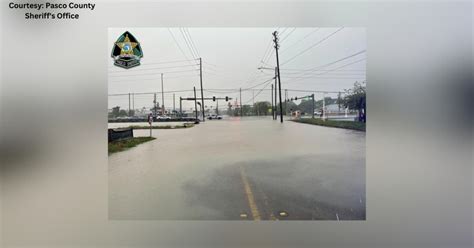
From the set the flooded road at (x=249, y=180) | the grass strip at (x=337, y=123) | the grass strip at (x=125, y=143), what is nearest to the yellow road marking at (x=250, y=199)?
the flooded road at (x=249, y=180)

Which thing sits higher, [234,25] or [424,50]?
[234,25]

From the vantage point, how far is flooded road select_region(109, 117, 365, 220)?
154cm

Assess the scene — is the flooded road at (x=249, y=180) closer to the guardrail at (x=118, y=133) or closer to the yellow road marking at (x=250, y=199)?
the yellow road marking at (x=250, y=199)

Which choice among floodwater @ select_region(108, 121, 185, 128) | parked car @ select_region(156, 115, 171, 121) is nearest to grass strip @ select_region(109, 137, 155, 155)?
floodwater @ select_region(108, 121, 185, 128)

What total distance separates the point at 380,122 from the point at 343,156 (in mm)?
381

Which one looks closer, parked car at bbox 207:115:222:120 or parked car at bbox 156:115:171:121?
parked car at bbox 156:115:171:121

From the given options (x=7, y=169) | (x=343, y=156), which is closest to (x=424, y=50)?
(x=343, y=156)

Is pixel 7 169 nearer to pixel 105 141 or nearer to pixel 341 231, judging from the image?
pixel 105 141

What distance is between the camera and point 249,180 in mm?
1769

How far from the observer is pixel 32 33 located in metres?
1.50

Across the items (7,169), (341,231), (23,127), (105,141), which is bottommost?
(341,231)

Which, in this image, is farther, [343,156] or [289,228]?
[343,156]

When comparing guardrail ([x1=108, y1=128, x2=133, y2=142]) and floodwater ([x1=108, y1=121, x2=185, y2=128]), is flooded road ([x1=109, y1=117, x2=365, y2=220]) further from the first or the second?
floodwater ([x1=108, y1=121, x2=185, y2=128])

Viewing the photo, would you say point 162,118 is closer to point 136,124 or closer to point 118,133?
point 136,124
